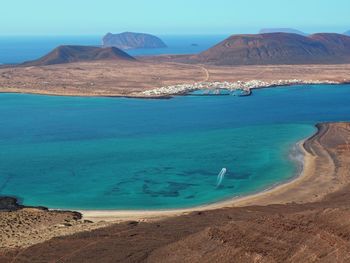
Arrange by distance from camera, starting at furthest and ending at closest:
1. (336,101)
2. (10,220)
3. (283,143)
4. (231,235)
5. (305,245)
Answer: (336,101)
(283,143)
(10,220)
(231,235)
(305,245)

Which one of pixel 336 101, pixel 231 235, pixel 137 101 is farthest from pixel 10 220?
pixel 336 101

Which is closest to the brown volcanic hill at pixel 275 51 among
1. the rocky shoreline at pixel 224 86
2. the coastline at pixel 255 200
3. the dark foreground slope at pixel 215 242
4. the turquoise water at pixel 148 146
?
the rocky shoreline at pixel 224 86

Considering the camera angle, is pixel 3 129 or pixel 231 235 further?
pixel 3 129

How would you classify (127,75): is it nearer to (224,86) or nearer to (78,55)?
(224,86)

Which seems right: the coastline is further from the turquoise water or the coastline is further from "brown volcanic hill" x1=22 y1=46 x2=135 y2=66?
"brown volcanic hill" x1=22 y1=46 x2=135 y2=66

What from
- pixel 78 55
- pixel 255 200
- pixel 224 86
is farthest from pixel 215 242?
pixel 78 55

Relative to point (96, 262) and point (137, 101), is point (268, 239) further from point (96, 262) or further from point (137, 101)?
point (137, 101)

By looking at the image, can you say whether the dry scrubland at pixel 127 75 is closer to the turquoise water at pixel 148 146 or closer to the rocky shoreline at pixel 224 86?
the rocky shoreline at pixel 224 86
